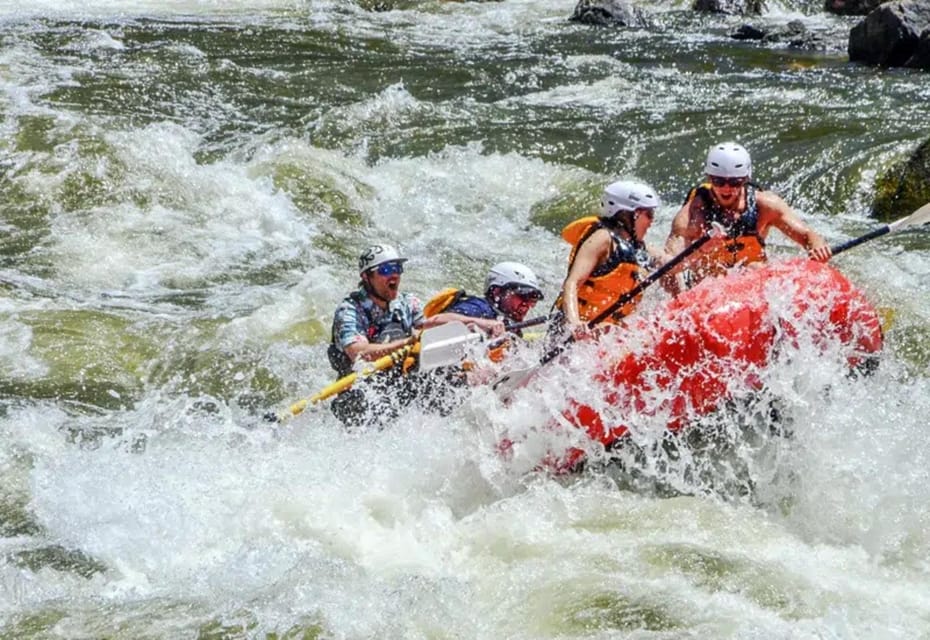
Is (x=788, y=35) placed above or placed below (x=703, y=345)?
above

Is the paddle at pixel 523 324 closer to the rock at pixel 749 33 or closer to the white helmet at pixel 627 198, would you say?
the white helmet at pixel 627 198

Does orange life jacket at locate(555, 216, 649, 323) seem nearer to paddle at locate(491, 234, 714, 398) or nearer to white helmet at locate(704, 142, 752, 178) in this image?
paddle at locate(491, 234, 714, 398)

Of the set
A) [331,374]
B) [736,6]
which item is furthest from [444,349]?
[736,6]

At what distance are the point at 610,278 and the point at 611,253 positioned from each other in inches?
5.2

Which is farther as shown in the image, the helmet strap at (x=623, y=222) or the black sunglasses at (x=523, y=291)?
the black sunglasses at (x=523, y=291)

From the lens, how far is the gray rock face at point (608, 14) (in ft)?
65.6

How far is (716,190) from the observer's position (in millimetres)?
7137

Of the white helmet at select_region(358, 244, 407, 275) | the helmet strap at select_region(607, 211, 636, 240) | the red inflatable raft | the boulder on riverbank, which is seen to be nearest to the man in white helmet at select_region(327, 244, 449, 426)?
the white helmet at select_region(358, 244, 407, 275)

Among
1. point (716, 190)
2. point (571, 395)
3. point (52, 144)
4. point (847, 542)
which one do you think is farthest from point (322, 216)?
point (847, 542)

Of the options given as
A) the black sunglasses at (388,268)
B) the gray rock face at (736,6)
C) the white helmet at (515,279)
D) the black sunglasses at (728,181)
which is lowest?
the white helmet at (515,279)

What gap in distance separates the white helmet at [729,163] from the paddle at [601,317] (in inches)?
24.5

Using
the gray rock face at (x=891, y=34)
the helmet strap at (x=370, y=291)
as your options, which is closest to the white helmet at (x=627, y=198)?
the helmet strap at (x=370, y=291)

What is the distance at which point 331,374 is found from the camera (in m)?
8.36

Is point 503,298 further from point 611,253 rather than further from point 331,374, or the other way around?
point 331,374
